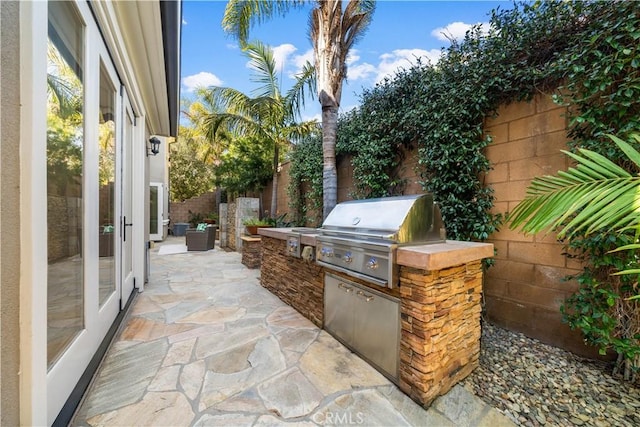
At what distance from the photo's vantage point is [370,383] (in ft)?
6.88

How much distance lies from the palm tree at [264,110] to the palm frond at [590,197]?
578 centimetres

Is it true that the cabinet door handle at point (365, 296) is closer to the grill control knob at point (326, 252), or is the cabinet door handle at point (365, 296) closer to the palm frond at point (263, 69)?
the grill control knob at point (326, 252)

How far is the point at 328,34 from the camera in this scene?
14.4 ft

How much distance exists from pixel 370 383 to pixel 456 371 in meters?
0.70

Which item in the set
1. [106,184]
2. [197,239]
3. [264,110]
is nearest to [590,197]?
[106,184]

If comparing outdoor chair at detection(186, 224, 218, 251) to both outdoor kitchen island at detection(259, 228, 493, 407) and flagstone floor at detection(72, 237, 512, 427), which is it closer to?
flagstone floor at detection(72, 237, 512, 427)

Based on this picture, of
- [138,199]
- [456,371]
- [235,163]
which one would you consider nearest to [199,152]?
[235,163]

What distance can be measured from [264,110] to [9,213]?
6.54 m

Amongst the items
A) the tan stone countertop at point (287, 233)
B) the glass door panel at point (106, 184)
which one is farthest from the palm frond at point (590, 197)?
the glass door panel at point (106, 184)

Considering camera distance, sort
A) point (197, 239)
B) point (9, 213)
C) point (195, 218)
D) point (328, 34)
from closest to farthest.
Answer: point (9, 213)
point (328, 34)
point (197, 239)
point (195, 218)

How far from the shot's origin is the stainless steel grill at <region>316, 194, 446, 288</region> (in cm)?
208

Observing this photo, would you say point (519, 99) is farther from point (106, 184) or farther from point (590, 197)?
point (106, 184)

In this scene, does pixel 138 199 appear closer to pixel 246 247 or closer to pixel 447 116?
pixel 246 247

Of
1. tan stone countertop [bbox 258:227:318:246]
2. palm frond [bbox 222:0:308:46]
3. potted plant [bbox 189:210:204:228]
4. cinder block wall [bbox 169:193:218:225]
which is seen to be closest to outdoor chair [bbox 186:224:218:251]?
tan stone countertop [bbox 258:227:318:246]
